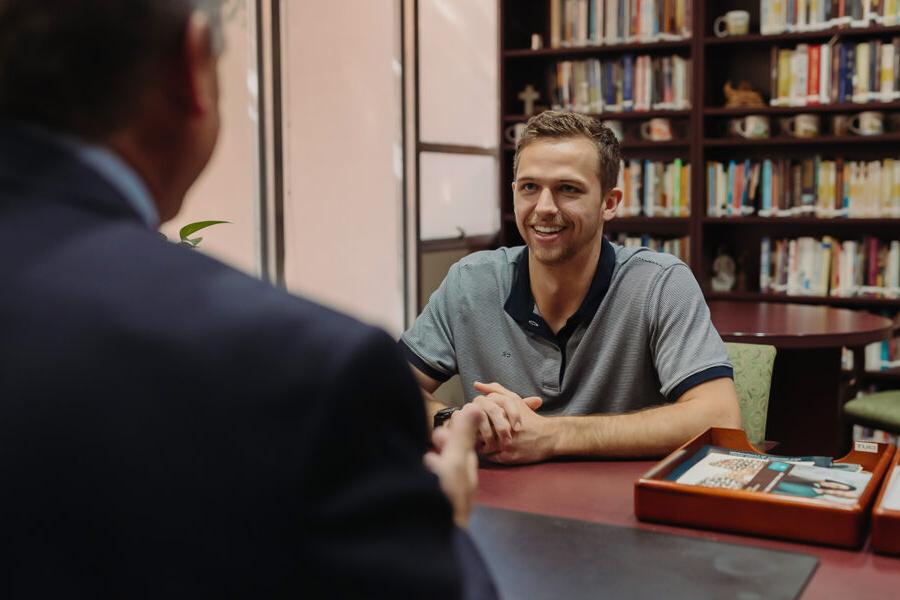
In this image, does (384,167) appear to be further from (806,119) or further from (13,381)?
(13,381)

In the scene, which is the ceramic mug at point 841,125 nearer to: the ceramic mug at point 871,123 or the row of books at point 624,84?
the ceramic mug at point 871,123

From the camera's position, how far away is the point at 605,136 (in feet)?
6.89

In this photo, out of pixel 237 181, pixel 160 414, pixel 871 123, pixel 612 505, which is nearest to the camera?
pixel 160 414

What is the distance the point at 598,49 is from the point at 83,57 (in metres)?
4.62

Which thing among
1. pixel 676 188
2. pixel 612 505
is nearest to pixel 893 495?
pixel 612 505

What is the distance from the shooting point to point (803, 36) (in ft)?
14.6

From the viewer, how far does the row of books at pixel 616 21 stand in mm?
4707

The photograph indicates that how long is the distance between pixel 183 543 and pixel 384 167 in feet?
14.7

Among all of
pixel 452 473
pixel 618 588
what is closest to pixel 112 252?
pixel 452 473

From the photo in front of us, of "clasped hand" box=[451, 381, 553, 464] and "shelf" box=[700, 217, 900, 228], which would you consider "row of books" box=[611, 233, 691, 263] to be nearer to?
"shelf" box=[700, 217, 900, 228]

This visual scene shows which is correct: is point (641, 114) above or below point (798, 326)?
above

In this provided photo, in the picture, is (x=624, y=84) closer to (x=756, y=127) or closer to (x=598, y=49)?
(x=598, y=49)

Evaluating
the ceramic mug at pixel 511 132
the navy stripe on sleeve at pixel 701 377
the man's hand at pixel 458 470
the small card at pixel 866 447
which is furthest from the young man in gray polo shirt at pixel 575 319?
the ceramic mug at pixel 511 132

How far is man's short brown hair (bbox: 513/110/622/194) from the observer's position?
80.8 inches
